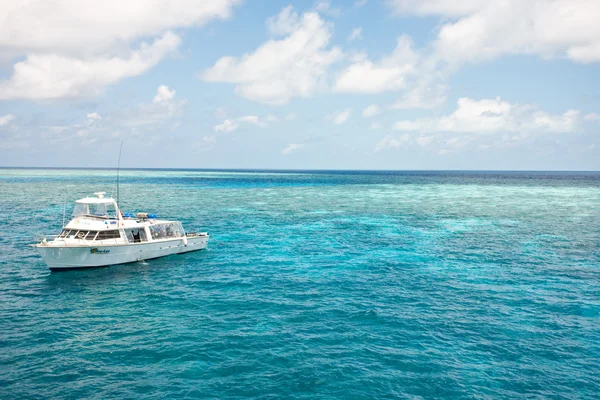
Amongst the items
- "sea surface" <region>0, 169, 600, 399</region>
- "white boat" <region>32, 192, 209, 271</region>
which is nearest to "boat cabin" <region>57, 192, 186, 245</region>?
"white boat" <region>32, 192, 209, 271</region>

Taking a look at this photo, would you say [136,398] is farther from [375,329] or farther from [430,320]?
[430,320]

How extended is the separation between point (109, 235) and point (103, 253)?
7.28 feet

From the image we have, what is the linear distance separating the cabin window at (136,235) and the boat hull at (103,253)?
128cm

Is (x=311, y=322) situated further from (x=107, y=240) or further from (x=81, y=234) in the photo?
(x=81, y=234)

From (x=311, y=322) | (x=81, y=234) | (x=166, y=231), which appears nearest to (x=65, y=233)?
(x=81, y=234)

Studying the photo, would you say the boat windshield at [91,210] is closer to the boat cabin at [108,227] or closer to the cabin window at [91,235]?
the boat cabin at [108,227]

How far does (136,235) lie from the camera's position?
155 ft

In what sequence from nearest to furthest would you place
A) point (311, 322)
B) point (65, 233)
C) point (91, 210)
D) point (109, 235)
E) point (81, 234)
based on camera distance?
point (311, 322), point (81, 234), point (65, 233), point (109, 235), point (91, 210)

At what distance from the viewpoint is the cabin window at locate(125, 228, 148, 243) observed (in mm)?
46209

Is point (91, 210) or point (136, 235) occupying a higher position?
point (91, 210)

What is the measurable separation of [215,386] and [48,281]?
1049 inches

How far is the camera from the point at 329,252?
169ft

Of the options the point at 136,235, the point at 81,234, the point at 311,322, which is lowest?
the point at 311,322

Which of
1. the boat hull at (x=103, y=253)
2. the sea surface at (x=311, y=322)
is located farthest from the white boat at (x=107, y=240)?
the sea surface at (x=311, y=322)
